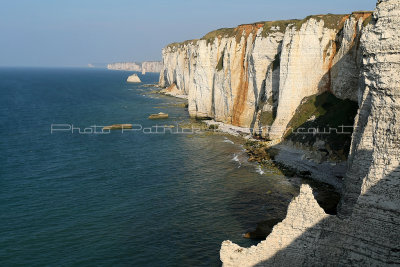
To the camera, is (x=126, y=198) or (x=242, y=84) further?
(x=242, y=84)

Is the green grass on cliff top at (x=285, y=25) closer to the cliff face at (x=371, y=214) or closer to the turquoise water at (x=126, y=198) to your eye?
the turquoise water at (x=126, y=198)

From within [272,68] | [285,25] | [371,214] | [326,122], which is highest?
[285,25]

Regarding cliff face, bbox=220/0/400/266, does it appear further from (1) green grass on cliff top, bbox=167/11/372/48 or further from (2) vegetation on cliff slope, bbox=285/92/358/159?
(1) green grass on cliff top, bbox=167/11/372/48

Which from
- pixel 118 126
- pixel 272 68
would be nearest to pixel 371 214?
pixel 272 68

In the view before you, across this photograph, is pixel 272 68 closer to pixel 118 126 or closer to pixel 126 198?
pixel 118 126

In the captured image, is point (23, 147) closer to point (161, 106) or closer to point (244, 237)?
point (244, 237)

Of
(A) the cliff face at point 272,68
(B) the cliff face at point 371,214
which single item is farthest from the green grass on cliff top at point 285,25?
(B) the cliff face at point 371,214

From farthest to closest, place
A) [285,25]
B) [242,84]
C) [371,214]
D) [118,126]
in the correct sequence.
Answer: [118,126] → [242,84] → [285,25] → [371,214]

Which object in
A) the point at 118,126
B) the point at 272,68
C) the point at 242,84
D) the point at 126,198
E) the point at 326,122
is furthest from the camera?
the point at 118,126

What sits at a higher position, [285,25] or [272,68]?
[285,25]
